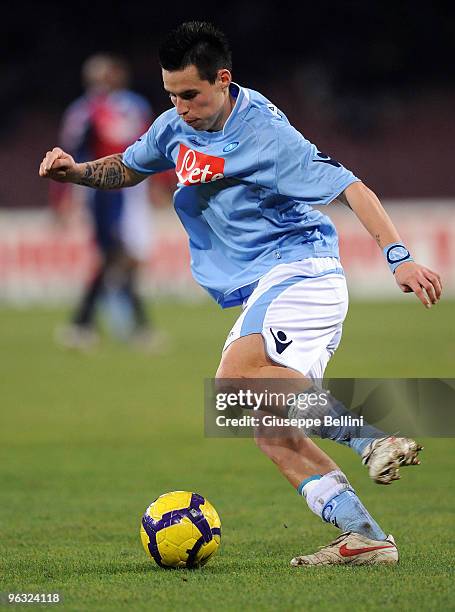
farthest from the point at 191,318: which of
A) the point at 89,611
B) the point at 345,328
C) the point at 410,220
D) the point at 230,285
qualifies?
the point at 89,611

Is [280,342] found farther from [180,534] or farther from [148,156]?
[148,156]

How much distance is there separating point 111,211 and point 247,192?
32.3 feet

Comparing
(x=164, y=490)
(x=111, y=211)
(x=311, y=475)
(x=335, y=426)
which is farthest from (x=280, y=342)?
(x=111, y=211)

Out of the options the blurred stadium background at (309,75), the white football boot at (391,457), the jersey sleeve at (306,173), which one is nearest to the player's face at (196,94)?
the jersey sleeve at (306,173)

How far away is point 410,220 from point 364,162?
7692 millimetres

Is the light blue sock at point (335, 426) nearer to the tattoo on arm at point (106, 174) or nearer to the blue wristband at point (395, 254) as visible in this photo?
the blue wristband at point (395, 254)

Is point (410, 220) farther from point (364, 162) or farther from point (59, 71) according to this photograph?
point (59, 71)

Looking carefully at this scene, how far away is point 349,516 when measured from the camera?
5125 mm

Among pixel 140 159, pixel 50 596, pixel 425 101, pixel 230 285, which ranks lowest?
pixel 50 596

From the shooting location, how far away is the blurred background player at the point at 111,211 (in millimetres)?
14141

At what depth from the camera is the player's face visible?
5180mm

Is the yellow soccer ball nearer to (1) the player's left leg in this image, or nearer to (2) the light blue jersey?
(1) the player's left leg

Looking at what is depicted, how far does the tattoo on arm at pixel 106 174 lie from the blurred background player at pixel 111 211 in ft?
25.9

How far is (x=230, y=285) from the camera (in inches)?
215
